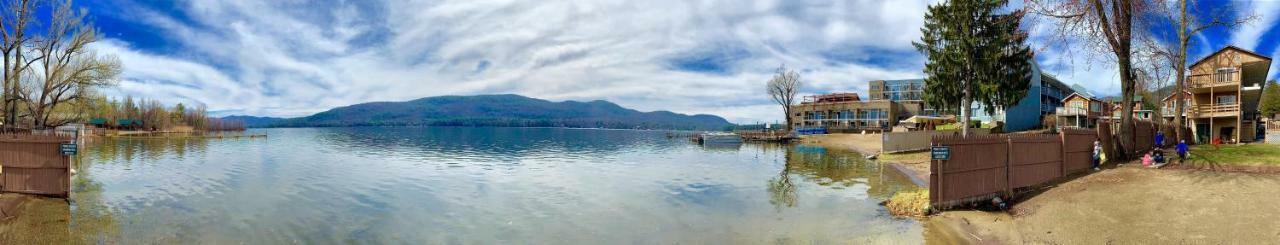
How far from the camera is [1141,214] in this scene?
38.6 feet

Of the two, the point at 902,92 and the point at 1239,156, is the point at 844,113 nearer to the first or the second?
the point at 902,92

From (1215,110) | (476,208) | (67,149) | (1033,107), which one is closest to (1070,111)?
(1033,107)

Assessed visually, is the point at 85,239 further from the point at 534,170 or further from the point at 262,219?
the point at 534,170

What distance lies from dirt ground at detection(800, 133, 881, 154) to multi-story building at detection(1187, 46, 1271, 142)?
807 inches

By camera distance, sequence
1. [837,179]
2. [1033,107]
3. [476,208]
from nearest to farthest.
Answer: [476,208] → [837,179] → [1033,107]

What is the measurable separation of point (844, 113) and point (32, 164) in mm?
86825

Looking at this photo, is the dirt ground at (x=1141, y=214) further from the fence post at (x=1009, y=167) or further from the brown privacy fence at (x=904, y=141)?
the brown privacy fence at (x=904, y=141)

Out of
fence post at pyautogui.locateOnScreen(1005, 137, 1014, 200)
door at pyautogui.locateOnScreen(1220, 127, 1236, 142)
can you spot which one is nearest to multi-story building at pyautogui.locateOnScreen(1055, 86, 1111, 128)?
door at pyautogui.locateOnScreen(1220, 127, 1236, 142)

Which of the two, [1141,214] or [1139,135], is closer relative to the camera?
[1141,214]

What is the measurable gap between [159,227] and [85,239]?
1.59 m

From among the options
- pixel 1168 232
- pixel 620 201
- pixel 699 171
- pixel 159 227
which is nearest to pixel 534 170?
pixel 699 171

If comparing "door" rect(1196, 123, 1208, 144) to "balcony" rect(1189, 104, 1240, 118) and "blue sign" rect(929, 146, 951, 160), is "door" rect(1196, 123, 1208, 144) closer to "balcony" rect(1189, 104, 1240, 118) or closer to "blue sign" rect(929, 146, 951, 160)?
"balcony" rect(1189, 104, 1240, 118)

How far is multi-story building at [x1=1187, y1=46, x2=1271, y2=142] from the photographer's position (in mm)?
35250

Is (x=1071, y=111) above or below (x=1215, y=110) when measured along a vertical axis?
above
